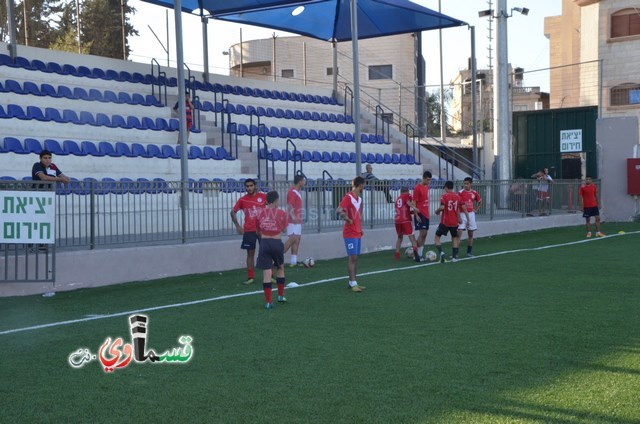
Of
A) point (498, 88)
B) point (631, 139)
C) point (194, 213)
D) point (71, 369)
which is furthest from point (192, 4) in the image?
point (71, 369)

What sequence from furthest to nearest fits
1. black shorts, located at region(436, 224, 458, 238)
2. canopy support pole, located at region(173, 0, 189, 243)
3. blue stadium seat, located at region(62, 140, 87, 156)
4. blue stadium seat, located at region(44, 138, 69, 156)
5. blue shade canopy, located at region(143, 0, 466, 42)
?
blue shade canopy, located at region(143, 0, 466, 42)
blue stadium seat, located at region(62, 140, 87, 156)
blue stadium seat, located at region(44, 138, 69, 156)
black shorts, located at region(436, 224, 458, 238)
canopy support pole, located at region(173, 0, 189, 243)

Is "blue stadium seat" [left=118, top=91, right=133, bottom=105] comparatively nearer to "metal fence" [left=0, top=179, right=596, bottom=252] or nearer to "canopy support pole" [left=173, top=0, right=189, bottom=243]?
"canopy support pole" [left=173, top=0, right=189, bottom=243]

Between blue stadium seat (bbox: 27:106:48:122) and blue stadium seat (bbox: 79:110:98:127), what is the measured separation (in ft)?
3.28

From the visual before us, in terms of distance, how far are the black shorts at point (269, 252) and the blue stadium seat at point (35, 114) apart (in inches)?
387

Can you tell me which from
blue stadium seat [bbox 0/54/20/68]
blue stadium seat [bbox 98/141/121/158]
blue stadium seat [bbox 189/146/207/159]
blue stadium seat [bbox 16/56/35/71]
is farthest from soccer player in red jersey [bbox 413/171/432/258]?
blue stadium seat [bbox 0/54/20/68]

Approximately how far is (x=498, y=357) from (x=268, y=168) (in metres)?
14.8

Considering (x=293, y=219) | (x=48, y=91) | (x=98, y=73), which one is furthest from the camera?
(x=98, y=73)

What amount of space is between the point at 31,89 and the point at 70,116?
1.37 m

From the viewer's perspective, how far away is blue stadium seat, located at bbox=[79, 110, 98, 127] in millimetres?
19219

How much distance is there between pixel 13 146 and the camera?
16344mm

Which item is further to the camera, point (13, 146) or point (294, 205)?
point (13, 146)

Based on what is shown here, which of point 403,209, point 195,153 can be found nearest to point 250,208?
point 403,209

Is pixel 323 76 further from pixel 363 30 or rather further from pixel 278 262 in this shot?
pixel 278 262

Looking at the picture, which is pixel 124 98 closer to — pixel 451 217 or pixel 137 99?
pixel 137 99
